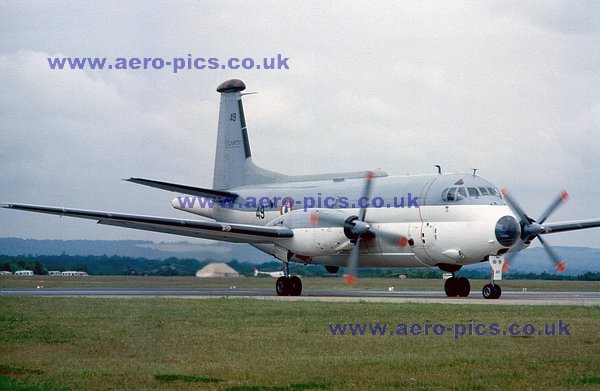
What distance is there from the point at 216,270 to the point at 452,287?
30.9 feet

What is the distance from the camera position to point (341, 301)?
27.8 m

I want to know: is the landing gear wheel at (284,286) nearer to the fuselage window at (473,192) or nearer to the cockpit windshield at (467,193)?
the cockpit windshield at (467,193)

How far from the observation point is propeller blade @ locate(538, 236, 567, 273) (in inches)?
1173

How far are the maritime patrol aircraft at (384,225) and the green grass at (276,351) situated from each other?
5611 mm

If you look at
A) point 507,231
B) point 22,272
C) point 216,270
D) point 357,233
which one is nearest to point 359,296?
point 357,233

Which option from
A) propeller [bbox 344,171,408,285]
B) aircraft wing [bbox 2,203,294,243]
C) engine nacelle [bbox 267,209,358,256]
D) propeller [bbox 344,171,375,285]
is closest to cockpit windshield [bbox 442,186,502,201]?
propeller [bbox 344,171,408,285]

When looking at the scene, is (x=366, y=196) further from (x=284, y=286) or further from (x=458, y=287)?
(x=458, y=287)

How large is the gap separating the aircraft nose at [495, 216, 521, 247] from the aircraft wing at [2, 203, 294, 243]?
313 inches

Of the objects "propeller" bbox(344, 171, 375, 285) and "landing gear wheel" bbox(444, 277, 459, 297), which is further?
"landing gear wheel" bbox(444, 277, 459, 297)

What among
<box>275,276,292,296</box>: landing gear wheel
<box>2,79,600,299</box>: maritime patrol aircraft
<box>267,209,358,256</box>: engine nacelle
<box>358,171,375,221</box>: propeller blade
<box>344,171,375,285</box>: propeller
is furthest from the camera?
<box>275,276,292,296</box>: landing gear wheel

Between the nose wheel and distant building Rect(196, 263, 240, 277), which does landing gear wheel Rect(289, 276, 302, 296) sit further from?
the nose wheel

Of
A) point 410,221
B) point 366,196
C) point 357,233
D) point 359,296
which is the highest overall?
point 366,196

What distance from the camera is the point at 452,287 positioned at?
105ft

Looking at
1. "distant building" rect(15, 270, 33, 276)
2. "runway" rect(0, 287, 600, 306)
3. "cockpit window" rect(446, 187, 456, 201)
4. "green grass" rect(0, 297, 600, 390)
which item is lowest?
"green grass" rect(0, 297, 600, 390)
